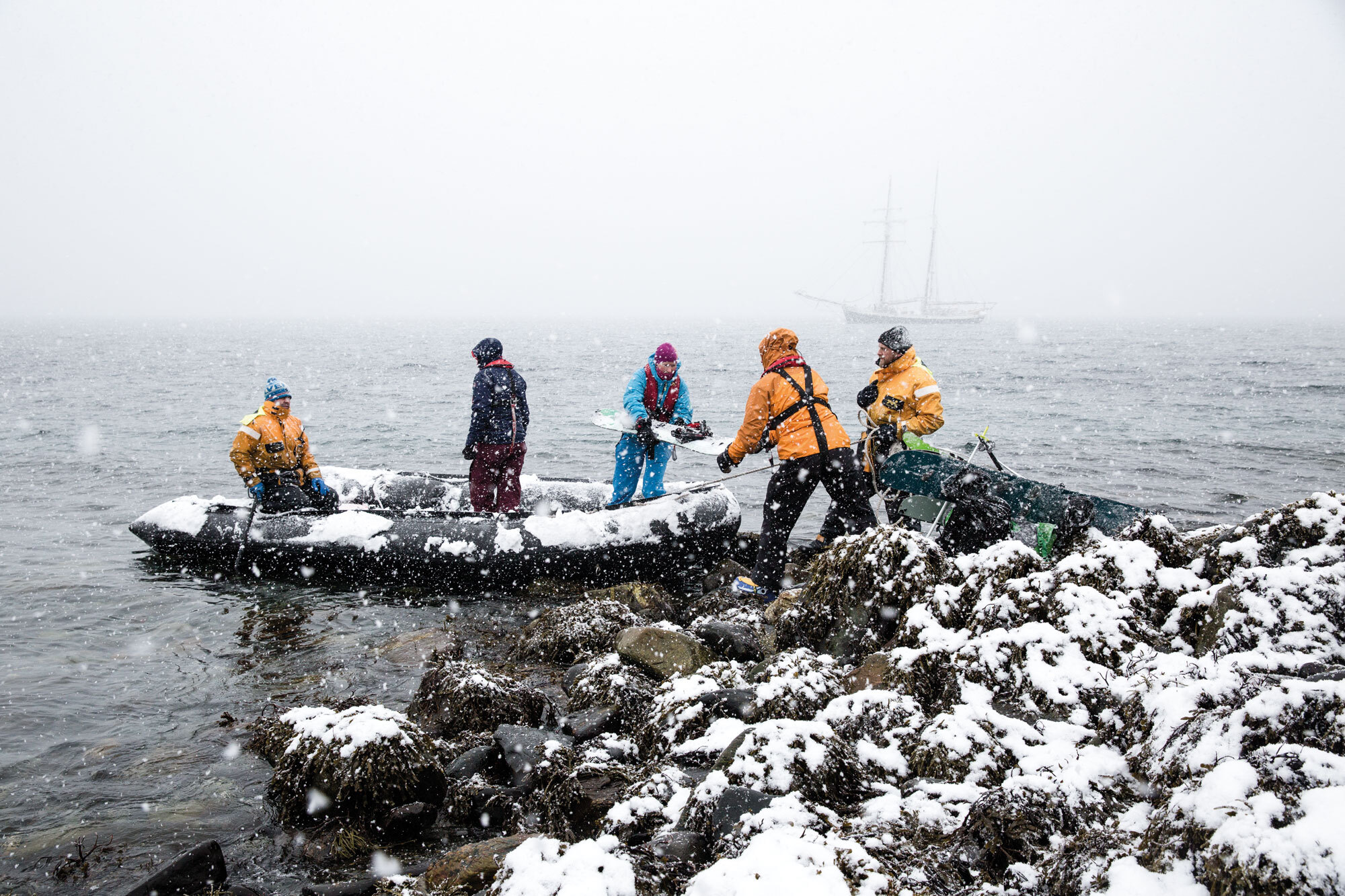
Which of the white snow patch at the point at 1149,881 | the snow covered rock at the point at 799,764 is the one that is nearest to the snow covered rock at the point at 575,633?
the snow covered rock at the point at 799,764

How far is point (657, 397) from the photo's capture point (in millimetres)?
8695

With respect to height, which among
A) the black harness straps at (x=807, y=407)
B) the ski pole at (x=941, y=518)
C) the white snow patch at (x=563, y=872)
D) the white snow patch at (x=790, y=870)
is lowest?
the white snow patch at (x=563, y=872)

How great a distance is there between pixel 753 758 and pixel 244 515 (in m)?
7.23

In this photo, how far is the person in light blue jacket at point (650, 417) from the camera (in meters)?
8.48

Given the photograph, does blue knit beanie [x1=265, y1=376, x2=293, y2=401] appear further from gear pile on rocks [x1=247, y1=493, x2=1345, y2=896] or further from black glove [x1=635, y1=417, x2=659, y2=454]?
gear pile on rocks [x1=247, y1=493, x2=1345, y2=896]

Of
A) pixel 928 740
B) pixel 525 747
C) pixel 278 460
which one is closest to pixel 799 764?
pixel 928 740

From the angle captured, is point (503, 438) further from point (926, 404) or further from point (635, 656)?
point (926, 404)

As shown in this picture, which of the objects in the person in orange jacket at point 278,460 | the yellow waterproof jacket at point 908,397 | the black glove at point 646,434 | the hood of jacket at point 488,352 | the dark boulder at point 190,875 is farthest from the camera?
the black glove at point 646,434

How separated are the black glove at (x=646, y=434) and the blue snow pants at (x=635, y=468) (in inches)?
3.7

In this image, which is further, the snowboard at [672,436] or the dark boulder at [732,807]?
the snowboard at [672,436]

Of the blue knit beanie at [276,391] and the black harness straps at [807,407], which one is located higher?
the black harness straps at [807,407]

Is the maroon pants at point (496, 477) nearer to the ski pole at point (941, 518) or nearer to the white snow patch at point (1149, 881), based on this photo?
the ski pole at point (941, 518)

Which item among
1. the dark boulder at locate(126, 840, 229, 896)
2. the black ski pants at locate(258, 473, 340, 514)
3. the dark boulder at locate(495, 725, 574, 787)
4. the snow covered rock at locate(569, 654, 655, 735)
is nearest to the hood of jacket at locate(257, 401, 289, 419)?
the black ski pants at locate(258, 473, 340, 514)

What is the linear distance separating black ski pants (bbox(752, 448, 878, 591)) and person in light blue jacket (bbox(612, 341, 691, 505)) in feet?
7.77
